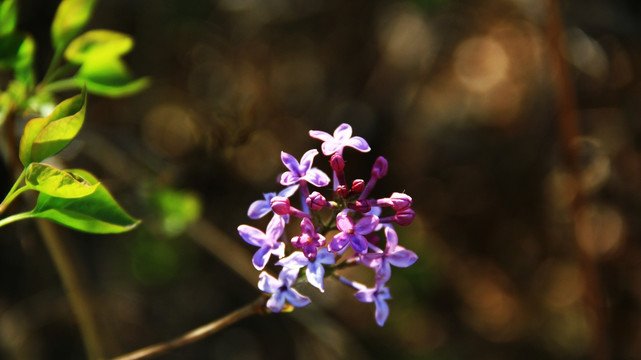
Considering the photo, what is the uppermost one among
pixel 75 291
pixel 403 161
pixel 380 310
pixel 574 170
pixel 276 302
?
pixel 276 302

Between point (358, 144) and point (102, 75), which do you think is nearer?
point (358, 144)

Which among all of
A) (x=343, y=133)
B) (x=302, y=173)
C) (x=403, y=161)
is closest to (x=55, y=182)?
(x=302, y=173)

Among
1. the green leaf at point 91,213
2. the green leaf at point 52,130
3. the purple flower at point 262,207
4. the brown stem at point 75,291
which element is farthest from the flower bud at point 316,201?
the brown stem at point 75,291

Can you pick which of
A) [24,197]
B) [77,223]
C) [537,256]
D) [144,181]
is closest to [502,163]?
[537,256]

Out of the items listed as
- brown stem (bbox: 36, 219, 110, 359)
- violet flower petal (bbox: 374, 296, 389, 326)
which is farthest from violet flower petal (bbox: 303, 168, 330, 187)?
brown stem (bbox: 36, 219, 110, 359)

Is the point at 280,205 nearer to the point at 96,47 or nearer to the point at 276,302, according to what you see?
the point at 276,302

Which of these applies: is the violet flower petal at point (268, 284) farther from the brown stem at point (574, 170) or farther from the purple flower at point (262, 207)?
the brown stem at point (574, 170)
